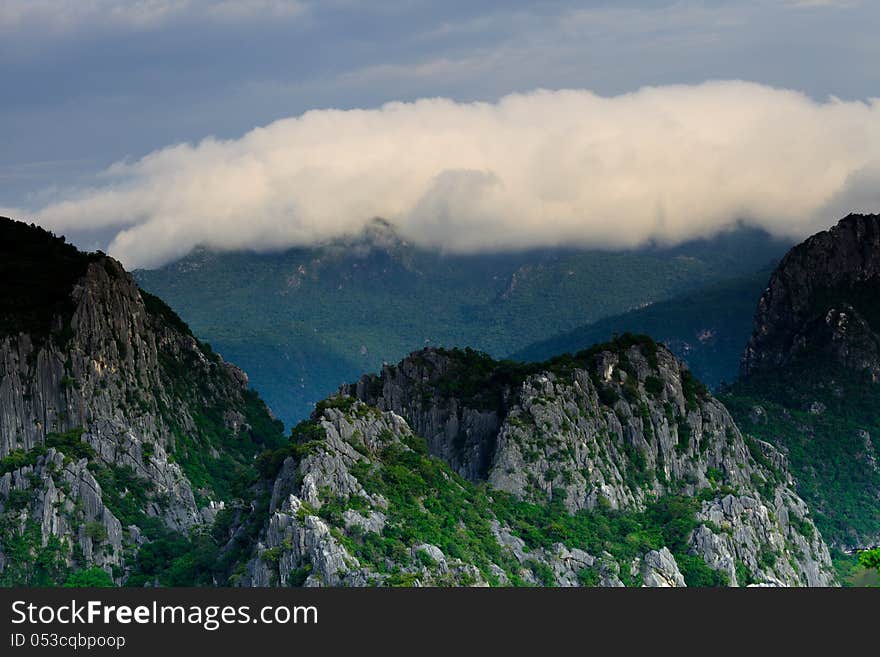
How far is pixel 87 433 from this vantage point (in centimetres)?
17588

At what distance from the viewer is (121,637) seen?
8781 cm

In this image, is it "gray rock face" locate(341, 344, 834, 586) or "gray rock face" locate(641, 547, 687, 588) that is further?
Result: "gray rock face" locate(341, 344, 834, 586)

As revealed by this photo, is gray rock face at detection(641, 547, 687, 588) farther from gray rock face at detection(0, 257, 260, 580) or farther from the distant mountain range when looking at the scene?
gray rock face at detection(0, 257, 260, 580)

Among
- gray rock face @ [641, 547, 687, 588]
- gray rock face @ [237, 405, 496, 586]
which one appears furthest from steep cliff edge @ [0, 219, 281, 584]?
gray rock face @ [641, 547, 687, 588]

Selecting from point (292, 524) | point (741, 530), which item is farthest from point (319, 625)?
point (741, 530)

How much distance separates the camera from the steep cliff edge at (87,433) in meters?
160

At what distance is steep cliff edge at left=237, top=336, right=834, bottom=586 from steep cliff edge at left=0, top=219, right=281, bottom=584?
61.4ft

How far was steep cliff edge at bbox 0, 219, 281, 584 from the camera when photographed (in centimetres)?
15950

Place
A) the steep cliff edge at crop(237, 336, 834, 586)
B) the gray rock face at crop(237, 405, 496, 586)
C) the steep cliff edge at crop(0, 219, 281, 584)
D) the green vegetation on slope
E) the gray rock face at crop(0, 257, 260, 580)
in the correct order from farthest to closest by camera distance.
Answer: the green vegetation on slope < the gray rock face at crop(0, 257, 260, 580) < the steep cliff edge at crop(0, 219, 281, 584) < the steep cliff edge at crop(237, 336, 834, 586) < the gray rock face at crop(237, 405, 496, 586)

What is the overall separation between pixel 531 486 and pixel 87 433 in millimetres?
42354

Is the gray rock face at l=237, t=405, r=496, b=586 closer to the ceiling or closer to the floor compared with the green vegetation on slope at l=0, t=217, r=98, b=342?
closer to the floor

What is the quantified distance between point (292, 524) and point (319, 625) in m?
45.3

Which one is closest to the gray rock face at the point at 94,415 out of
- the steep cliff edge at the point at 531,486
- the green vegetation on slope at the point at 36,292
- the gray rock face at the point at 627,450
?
the green vegetation on slope at the point at 36,292

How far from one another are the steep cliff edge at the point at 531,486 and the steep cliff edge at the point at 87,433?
61.4ft
